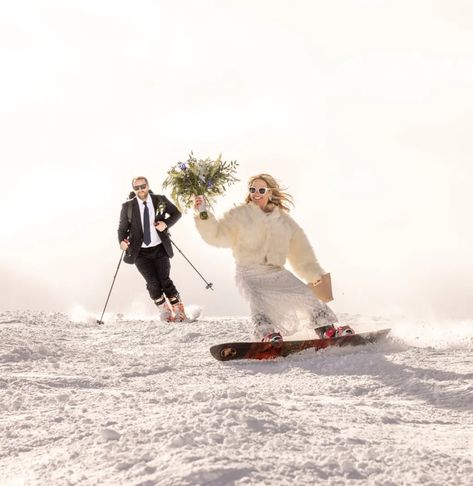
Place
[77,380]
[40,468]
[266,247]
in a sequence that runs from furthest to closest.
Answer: [266,247], [77,380], [40,468]

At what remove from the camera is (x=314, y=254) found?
774 centimetres

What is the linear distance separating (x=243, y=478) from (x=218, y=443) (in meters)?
0.44

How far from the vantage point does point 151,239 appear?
1080cm

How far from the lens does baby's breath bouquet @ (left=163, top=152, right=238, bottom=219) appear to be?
7668mm

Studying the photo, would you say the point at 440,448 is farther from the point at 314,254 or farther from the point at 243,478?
the point at 314,254

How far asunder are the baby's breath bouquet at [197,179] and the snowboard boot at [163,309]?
136 inches

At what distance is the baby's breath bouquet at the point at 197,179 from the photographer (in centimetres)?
767

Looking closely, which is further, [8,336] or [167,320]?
[167,320]

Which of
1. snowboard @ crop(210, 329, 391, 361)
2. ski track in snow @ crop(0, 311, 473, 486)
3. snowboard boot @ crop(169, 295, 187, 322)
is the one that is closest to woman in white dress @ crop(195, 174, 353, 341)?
snowboard @ crop(210, 329, 391, 361)

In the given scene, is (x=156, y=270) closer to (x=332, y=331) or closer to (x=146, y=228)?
(x=146, y=228)

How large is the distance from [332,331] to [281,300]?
629 mm

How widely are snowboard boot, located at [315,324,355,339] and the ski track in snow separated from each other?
31 cm

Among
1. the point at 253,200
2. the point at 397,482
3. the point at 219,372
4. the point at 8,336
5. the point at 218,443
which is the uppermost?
the point at 253,200

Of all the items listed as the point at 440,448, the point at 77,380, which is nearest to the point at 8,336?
the point at 77,380
